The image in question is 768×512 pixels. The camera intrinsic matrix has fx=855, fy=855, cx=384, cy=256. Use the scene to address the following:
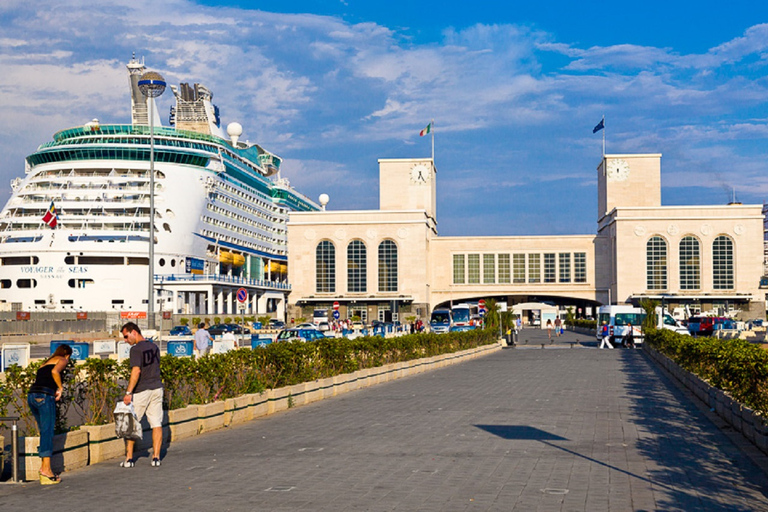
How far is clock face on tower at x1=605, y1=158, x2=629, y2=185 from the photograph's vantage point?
112 meters

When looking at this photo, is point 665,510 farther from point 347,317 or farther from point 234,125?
point 234,125

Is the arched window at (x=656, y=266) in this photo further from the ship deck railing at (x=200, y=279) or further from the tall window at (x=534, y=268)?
the ship deck railing at (x=200, y=279)

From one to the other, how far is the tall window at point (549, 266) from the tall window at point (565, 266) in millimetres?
967

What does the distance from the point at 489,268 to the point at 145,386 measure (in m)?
96.5

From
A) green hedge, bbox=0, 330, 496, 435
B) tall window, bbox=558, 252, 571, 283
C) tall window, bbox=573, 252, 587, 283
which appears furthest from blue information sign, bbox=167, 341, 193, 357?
tall window, bbox=573, 252, 587, 283

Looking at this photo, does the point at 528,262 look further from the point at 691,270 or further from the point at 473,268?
the point at 691,270

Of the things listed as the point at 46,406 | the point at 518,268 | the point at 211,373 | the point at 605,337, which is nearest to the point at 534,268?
the point at 518,268

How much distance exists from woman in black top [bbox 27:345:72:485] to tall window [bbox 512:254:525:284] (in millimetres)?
97333

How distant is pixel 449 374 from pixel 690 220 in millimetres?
79318

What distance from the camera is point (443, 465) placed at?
1014 centimetres

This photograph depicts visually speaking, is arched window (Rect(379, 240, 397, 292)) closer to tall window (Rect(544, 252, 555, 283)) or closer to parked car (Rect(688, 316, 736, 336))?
tall window (Rect(544, 252, 555, 283))

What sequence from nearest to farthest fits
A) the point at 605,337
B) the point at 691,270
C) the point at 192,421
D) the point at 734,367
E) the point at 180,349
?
the point at 192,421, the point at 734,367, the point at 180,349, the point at 605,337, the point at 691,270

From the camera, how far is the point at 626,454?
1100 centimetres

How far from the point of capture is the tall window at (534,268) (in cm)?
10475
